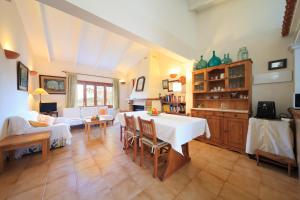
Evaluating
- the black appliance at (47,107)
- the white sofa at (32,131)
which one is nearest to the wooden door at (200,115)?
the white sofa at (32,131)

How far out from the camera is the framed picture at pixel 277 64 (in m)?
2.34

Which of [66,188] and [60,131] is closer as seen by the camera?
[66,188]

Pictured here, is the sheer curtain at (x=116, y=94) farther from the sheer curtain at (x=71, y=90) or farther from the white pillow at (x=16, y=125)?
the white pillow at (x=16, y=125)

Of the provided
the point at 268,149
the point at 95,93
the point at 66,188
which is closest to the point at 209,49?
the point at 268,149

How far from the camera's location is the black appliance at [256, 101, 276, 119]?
7.18 feet

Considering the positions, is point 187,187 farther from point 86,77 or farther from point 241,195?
point 86,77

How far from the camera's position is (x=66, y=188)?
155 centimetres

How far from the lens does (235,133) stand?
8.47 ft

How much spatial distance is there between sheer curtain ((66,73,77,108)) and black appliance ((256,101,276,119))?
6.13 metres

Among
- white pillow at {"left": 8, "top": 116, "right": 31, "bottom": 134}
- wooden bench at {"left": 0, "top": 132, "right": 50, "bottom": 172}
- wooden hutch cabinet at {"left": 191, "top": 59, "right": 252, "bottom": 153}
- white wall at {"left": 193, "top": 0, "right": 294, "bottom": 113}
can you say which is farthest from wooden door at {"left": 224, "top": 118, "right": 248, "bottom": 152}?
white pillow at {"left": 8, "top": 116, "right": 31, "bottom": 134}

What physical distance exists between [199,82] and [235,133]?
153 centimetres

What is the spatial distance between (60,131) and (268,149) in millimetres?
4274

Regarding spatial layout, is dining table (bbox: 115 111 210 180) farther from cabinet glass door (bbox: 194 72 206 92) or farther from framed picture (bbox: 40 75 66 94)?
framed picture (bbox: 40 75 66 94)

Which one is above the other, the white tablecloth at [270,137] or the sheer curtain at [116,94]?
the sheer curtain at [116,94]
